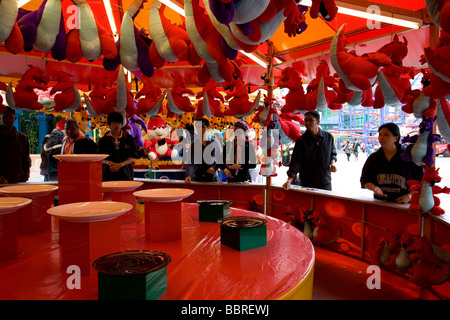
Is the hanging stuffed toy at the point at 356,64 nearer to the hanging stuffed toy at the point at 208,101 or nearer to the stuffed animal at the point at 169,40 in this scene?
the stuffed animal at the point at 169,40

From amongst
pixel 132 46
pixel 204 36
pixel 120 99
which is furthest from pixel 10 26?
pixel 120 99

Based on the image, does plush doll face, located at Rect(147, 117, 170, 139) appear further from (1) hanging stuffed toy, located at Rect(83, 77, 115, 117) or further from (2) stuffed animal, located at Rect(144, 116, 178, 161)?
(1) hanging stuffed toy, located at Rect(83, 77, 115, 117)

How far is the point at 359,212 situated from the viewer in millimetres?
2742

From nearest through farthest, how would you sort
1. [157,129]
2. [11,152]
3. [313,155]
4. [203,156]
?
[313,155] → [11,152] → [203,156] → [157,129]

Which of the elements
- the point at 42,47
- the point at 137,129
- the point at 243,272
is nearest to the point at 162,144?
the point at 137,129

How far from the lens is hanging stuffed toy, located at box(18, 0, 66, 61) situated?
1824 millimetres

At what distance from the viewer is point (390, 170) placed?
99.3 inches

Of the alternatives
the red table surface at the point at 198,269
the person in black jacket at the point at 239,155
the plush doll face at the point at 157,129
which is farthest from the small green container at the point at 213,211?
the plush doll face at the point at 157,129

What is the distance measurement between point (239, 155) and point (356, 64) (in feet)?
6.46

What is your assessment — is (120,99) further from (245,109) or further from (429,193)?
(429,193)

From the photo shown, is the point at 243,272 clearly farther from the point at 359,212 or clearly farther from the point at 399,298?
the point at 359,212

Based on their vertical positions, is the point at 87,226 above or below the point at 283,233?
above

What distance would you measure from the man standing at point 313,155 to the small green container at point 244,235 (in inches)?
74.2
